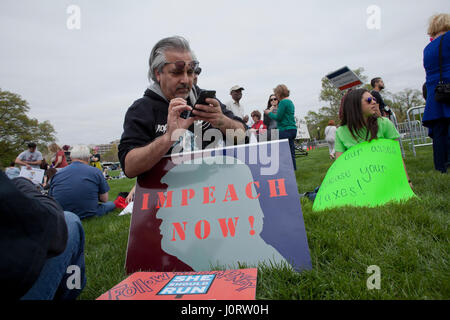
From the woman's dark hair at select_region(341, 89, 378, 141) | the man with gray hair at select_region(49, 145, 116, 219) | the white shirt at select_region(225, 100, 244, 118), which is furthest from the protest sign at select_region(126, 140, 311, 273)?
the white shirt at select_region(225, 100, 244, 118)

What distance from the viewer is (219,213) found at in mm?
1542

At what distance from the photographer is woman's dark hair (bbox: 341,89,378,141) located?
2794mm

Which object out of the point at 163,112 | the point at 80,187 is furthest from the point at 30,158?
the point at 163,112

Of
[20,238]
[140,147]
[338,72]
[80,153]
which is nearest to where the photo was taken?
[20,238]

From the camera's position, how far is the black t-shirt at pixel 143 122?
169 cm

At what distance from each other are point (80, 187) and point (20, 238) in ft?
11.1

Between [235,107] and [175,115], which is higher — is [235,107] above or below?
above

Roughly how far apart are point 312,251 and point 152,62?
177 centimetres

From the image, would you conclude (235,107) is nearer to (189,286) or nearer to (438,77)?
(438,77)

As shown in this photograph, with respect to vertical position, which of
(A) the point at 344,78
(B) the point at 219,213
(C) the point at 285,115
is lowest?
(B) the point at 219,213

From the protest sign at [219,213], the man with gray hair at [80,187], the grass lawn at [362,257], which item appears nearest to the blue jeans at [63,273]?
the grass lawn at [362,257]

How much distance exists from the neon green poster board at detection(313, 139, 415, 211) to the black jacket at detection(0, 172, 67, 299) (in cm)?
221
